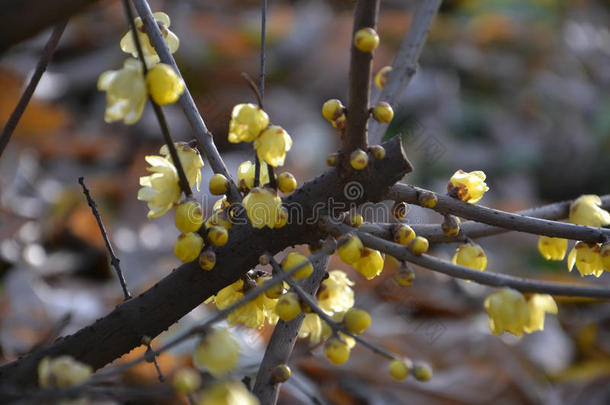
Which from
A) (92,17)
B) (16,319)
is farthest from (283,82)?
(16,319)

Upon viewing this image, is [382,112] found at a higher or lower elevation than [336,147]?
higher

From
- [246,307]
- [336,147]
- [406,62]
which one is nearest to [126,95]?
[246,307]

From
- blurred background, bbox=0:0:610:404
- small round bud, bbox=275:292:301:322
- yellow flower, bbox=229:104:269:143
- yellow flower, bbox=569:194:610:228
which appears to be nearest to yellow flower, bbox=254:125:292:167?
yellow flower, bbox=229:104:269:143

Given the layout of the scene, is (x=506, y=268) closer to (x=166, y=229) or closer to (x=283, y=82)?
(x=166, y=229)

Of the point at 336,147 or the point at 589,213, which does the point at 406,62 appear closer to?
the point at 589,213

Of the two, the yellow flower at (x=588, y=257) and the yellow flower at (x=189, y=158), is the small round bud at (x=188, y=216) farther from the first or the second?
the yellow flower at (x=588, y=257)

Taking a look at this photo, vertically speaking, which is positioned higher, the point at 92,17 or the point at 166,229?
the point at 92,17

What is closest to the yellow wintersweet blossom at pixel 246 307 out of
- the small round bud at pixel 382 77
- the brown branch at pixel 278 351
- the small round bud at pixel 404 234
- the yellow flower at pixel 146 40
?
the brown branch at pixel 278 351

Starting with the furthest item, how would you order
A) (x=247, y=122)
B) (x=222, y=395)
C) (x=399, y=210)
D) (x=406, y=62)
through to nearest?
(x=406, y=62) < (x=399, y=210) < (x=247, y=122) < (x=222, y=395)
